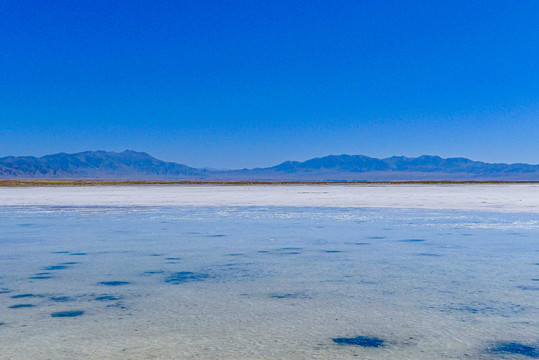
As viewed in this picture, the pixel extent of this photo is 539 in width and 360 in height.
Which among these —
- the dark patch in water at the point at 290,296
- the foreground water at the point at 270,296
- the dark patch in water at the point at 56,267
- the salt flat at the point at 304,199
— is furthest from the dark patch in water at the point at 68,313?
the salt flat at the point at 304,199

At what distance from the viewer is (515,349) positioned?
316 cm

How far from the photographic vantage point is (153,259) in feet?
21.7

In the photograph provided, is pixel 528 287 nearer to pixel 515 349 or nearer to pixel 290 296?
pixel 515 349

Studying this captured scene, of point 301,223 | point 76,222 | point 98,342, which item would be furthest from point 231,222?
point 98,342

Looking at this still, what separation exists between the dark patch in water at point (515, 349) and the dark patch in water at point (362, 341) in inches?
25.2

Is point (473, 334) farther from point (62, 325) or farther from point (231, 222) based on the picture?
point (231, 222)

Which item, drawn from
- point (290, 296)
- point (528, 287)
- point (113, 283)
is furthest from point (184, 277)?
point (528, 287)

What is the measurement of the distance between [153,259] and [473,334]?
4.16m

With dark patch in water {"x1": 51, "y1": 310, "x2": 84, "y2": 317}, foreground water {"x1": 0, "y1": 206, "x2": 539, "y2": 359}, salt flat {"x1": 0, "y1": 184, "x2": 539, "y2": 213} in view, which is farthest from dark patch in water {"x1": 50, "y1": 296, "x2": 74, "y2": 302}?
salt flat {"x1": 0, "y1": 184, "x2": 539, "y2": 213}

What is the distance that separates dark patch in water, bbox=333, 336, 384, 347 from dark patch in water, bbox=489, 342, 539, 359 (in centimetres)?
64

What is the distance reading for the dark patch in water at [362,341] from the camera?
10.7 feet

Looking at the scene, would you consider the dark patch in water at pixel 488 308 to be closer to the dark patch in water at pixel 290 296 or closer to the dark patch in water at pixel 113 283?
the dark patch in water at pixel 290 296

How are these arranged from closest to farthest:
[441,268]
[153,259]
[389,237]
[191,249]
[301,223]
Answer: [441,268] < [153,259] < [191,249] < [389,237] < [301,223]

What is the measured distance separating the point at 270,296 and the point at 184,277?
122 centimetres
